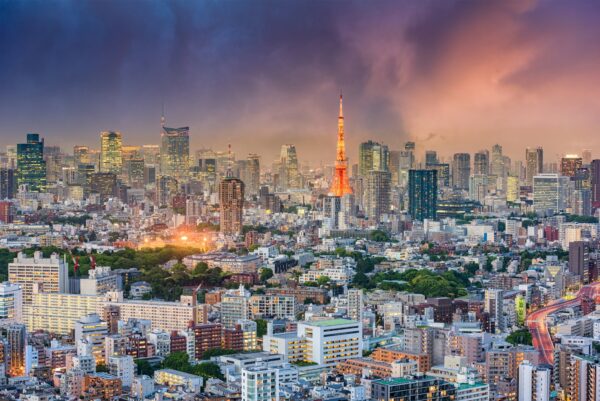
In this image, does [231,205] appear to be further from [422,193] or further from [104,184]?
[104,184]

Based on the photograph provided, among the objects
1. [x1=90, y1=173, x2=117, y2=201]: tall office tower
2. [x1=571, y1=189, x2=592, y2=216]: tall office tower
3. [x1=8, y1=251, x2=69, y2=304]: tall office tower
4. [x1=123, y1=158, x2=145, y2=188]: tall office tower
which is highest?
[x1=123, y1=158, x2=145, y2=188]: tall office tower

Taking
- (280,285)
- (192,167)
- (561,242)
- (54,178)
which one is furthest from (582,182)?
(280,285)

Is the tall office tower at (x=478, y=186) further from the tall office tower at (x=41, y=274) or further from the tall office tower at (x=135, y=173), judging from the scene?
the tall office tower at (x=41, y=274)

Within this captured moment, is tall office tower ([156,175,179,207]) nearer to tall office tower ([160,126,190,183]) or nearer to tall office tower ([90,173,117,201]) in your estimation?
tall office tower ([160,126,190,183])

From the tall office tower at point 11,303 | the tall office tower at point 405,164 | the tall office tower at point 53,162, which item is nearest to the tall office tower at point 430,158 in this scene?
the tall office tower at point 405,164

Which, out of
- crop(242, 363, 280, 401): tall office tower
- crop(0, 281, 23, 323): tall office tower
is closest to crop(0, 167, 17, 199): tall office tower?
crop(0, 281, 23, 323): tall office tower

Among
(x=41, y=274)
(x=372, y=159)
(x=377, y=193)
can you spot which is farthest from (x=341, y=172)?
(x=41, y=274)
